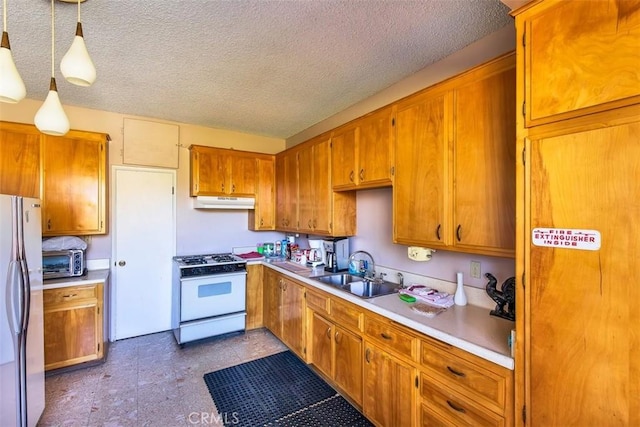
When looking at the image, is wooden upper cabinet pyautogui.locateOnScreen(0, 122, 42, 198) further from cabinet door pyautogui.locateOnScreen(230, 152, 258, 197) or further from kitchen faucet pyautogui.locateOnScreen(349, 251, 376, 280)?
kitchen faucet pyautogui.locateOnScreen(349, 251, 376, 280)

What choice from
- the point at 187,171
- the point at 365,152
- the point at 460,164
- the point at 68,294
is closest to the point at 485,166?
the point at 460,164

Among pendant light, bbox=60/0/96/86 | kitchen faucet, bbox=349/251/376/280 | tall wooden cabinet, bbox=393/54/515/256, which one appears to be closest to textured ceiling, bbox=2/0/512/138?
tall wooden cabinet, bbox=393/54/515/256

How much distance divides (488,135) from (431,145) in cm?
36

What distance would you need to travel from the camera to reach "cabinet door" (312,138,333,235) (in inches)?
117

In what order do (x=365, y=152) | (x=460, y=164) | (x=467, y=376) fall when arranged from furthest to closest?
(x=365, y=152) → (x=460, y=164) → (x=467, y=376)

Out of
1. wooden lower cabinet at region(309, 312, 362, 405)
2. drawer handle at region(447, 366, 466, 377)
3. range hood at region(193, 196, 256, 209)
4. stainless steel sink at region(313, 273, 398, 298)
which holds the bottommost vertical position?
wooden lower cabinet at region(309, 312, 362, 405)

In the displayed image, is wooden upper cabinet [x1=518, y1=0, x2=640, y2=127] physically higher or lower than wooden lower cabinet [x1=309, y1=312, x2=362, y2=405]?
higher

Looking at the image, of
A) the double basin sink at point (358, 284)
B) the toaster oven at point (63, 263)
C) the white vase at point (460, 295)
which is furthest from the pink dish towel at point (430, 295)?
the toaster oven at point (63, 263)

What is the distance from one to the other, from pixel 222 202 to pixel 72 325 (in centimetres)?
197

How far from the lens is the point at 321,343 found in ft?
8.59

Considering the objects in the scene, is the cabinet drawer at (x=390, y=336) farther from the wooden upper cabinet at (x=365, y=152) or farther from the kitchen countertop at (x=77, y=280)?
the kitchen countertop at (x=77, y=280)

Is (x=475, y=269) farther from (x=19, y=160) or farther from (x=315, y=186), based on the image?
(x=19, y=160)

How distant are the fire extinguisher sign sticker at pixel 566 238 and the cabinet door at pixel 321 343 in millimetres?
1760

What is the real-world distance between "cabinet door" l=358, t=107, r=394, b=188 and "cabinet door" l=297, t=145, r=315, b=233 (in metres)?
0.84
